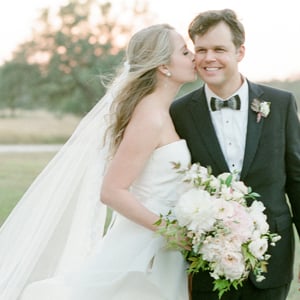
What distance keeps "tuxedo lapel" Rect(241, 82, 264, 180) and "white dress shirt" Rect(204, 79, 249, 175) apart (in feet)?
0.14

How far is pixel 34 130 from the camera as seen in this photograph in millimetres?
25266

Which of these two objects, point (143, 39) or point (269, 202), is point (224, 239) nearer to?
point (269, 202)

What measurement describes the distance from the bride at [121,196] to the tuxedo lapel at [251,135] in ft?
1.06

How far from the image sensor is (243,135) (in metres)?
3.73

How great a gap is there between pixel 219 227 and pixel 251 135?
2.18ft

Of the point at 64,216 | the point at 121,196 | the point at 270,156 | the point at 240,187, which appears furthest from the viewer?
the point at 64,216

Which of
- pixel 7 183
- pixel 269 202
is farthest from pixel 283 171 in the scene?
pixel 7 183

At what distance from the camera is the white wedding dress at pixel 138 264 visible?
12.1 feet

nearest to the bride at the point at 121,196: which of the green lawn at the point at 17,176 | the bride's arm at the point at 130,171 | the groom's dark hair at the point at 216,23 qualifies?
the bride's arm at the point at 130,171

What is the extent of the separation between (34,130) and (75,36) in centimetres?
465

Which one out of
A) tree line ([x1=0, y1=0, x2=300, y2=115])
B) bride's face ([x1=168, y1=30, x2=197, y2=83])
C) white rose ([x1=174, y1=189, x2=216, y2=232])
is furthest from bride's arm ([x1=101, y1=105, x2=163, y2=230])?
tree line ([x1=0, y1=0, x2=300, y2=115])

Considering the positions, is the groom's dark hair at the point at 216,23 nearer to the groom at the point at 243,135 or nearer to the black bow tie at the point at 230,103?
the groom at the point at 243,135

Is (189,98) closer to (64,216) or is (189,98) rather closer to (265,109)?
(265,109)

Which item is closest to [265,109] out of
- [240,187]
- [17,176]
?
[240,187]
